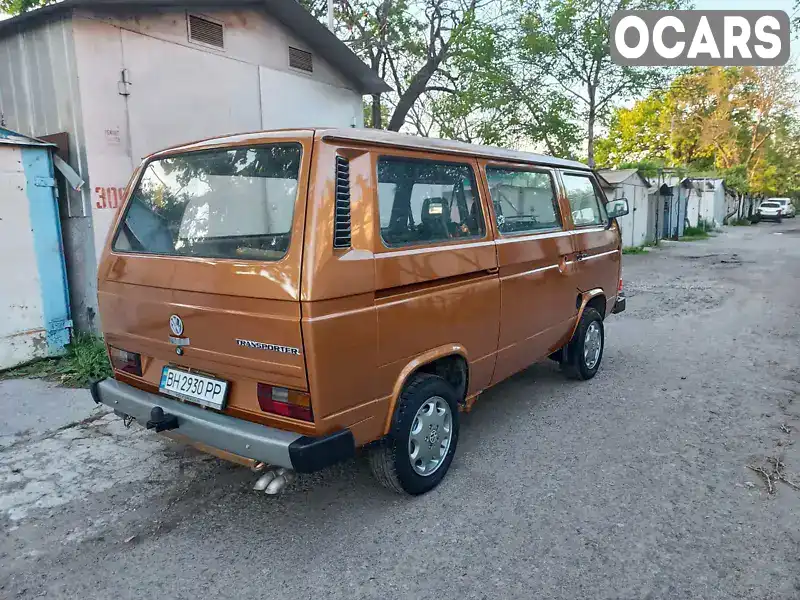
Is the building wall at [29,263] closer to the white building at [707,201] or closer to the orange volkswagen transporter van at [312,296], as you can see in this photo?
the orange volkswagen transporter van at [312,296]

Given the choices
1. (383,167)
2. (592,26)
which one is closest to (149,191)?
(383,167)

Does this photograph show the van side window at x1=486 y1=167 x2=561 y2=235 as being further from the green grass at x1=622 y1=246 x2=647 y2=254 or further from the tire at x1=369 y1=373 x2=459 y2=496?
the green grass at x1=622 y1=246 x2=647 y2=254

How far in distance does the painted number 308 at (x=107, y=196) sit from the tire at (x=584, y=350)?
468cm

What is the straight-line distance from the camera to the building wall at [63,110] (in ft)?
18.7

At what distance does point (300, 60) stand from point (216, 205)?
584 centimetres

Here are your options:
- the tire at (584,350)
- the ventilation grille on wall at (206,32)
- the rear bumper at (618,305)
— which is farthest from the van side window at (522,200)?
the ventilation grille on wall at (206,32)

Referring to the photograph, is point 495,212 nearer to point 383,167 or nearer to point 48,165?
point 383,167

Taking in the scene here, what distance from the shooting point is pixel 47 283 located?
5.68 meters

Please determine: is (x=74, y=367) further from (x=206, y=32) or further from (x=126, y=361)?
(x=206, y=32)

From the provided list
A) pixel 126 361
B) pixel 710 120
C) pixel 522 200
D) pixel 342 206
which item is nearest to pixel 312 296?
pixel 342 206

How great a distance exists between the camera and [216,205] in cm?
310

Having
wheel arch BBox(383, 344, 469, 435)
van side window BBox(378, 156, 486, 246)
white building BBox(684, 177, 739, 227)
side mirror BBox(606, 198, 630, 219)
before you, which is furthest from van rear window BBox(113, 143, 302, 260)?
white building BBox(684, 177, 739, 227)

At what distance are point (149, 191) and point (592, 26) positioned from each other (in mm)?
16963

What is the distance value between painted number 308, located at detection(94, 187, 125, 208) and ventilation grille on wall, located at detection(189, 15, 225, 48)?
7.02ft
